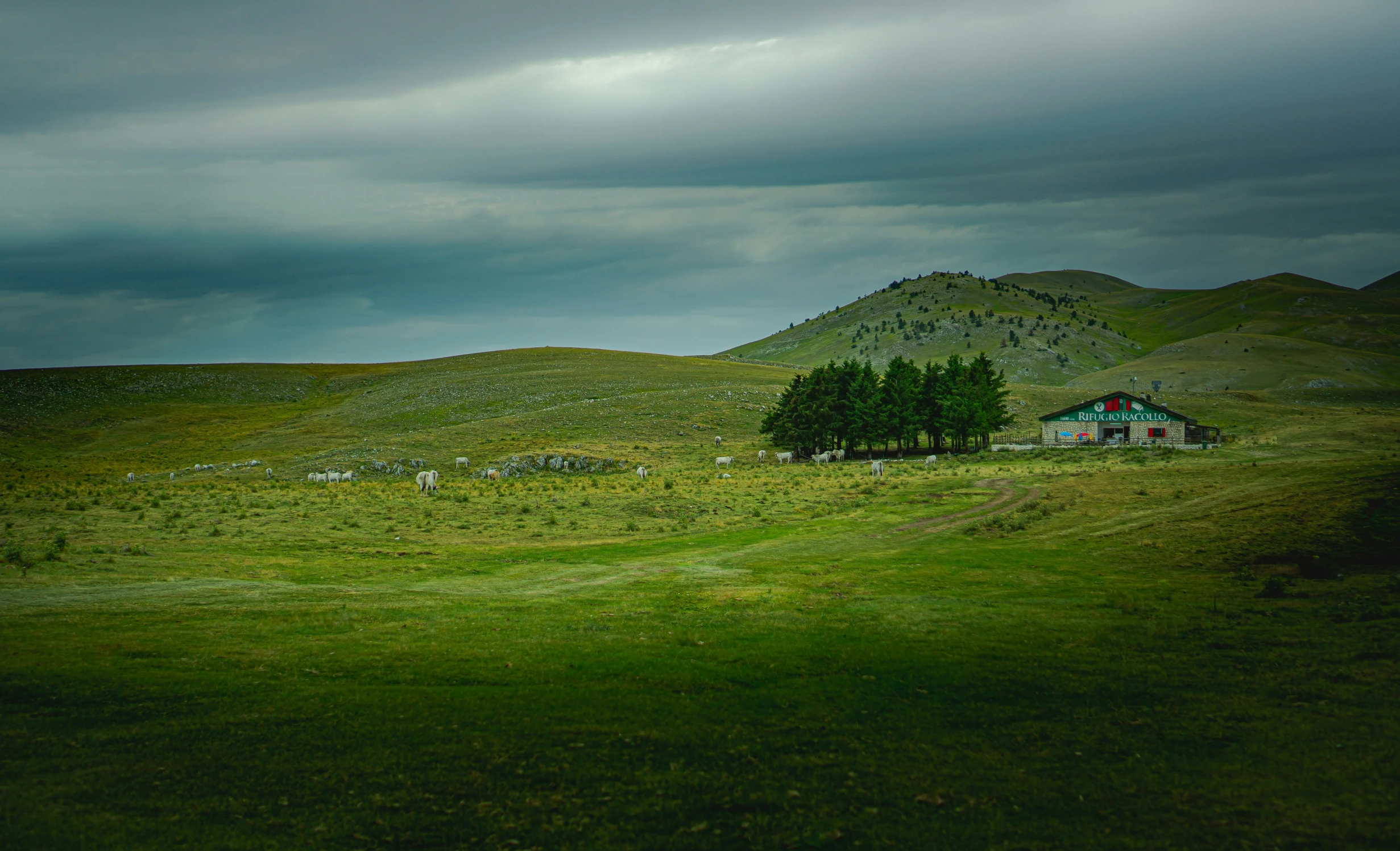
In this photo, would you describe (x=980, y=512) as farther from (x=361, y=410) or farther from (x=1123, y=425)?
(x=361, y=410)

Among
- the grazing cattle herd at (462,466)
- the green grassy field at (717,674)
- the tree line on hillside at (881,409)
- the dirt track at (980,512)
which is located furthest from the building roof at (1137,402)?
the dirt track at (980,512)

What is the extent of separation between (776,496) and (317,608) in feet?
125

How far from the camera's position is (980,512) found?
45.1 meters

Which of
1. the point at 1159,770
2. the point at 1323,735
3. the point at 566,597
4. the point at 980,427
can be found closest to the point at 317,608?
the point at 566,597

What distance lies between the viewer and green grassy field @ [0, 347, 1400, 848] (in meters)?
10.4

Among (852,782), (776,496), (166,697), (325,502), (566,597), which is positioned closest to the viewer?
(852,782)

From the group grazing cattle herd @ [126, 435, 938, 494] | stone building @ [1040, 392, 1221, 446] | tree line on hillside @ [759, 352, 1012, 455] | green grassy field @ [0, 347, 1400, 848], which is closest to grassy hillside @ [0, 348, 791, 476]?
grazing cattle herd @ [126, 435, 938, 494]

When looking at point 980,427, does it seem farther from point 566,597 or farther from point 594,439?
point 566,597

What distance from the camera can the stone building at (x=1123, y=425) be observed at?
87.2m

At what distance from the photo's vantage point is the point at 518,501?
2090 inches

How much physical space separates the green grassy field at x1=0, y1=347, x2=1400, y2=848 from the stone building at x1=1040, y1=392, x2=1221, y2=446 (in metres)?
42.9

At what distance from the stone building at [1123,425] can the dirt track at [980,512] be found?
43141 mm

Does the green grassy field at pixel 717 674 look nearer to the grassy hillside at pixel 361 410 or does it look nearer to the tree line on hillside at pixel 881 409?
the tree line on hillside at pixel 881 409

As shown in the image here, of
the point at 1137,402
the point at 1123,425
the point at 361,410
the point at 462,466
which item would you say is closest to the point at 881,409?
the point at 1123,425
